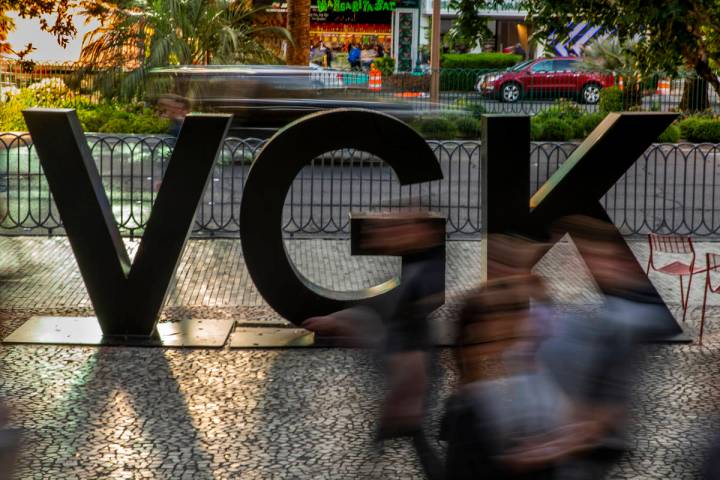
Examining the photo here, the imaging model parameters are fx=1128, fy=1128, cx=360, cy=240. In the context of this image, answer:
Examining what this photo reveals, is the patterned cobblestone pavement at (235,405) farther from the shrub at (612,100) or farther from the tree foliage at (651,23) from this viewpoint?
the shrub at (612,100)

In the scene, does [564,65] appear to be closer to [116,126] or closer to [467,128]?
[467,128]

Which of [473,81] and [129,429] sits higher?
[473,81]

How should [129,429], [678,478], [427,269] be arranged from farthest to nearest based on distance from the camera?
[129,429] < [678,478] < [427,269]

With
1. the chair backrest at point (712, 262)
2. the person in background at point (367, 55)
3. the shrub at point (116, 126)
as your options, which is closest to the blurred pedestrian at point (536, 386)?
the chair backrest at point (712, 262)

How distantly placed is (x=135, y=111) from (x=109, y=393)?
1684 centimetres

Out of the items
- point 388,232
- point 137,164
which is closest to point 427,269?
point 388,232

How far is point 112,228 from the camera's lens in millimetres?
9016

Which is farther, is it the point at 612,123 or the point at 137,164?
the point at 137,164

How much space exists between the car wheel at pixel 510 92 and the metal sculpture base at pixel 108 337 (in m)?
20.4

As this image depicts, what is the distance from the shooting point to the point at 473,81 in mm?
28734

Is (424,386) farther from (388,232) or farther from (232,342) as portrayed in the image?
(232,342)

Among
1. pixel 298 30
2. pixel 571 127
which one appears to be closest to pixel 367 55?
pixel 298 30

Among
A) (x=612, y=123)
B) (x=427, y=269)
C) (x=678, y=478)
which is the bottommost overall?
(x=678, y=478)

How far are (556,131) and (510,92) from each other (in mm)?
7065
